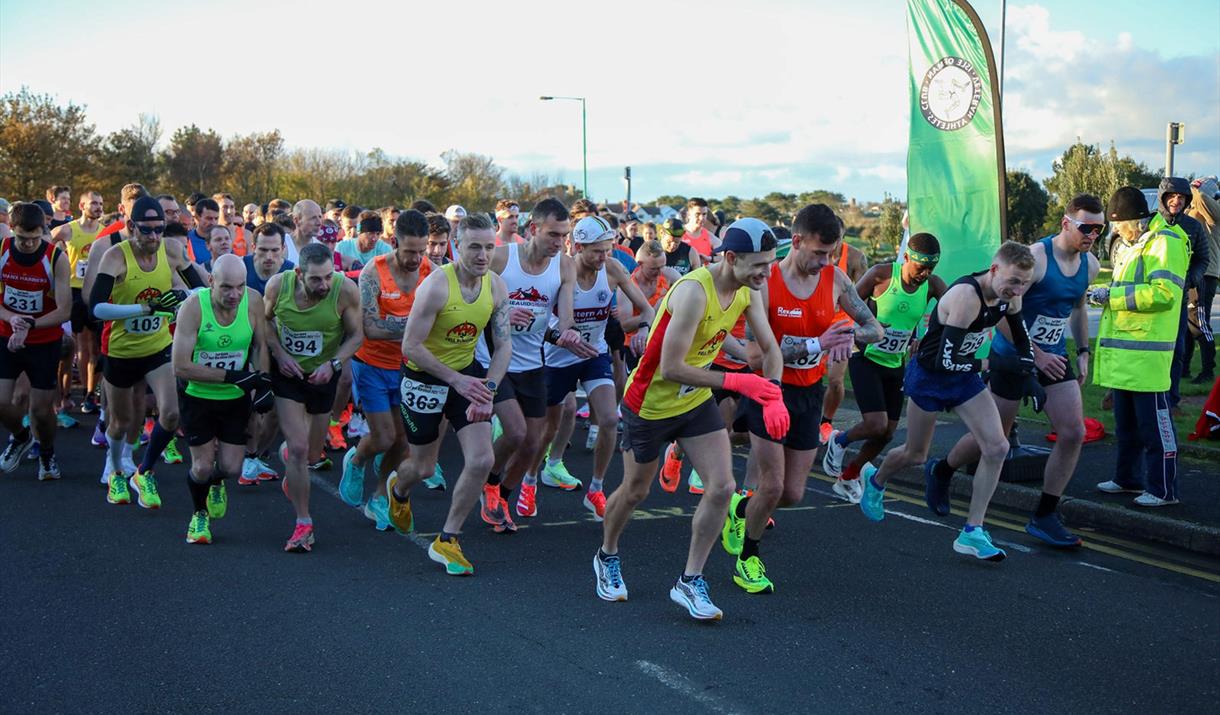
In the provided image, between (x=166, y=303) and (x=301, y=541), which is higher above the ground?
(x=166, y=303)

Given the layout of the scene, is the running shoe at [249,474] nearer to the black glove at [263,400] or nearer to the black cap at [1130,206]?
the black glove at [263,400]

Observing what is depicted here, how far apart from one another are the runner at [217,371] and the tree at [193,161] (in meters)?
49.1

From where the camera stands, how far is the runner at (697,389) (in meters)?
5.39

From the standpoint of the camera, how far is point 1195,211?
1168cm

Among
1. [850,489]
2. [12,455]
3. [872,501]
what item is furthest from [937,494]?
[12,455]

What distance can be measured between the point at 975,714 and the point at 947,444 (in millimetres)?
6246

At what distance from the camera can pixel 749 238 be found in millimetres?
5336

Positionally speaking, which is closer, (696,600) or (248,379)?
(696,600)

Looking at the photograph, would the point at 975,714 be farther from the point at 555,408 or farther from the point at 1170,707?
the point at 555,408

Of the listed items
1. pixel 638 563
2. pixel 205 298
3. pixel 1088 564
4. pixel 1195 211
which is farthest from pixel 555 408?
pixel 1195 211

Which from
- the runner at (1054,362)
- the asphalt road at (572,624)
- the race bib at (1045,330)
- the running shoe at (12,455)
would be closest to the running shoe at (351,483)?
the asphalt road at (572,624)

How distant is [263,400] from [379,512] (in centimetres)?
128

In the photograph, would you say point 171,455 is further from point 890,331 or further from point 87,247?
point 890,331

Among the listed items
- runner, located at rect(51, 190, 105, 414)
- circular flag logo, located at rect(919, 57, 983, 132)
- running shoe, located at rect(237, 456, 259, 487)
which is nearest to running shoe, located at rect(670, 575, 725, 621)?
running shoe, located at rect(237, 456, 259, 487)
